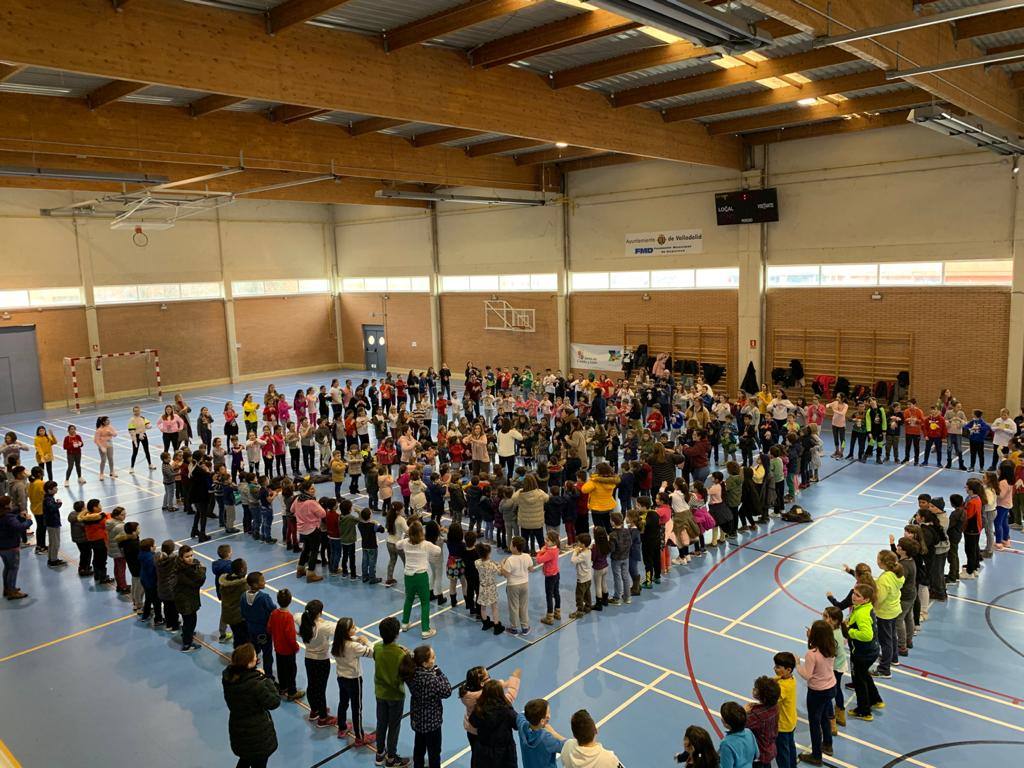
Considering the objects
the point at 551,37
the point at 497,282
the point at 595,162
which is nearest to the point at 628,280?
the point at 595,162

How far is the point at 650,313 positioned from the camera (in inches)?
1102

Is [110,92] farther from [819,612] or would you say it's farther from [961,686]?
[961,686]

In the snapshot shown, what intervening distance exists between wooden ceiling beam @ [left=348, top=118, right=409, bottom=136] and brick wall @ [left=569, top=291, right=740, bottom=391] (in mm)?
11963

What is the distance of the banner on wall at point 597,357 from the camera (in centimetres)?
2906

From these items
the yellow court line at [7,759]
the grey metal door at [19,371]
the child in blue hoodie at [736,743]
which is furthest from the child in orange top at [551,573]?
the grey metal door at [19,371]

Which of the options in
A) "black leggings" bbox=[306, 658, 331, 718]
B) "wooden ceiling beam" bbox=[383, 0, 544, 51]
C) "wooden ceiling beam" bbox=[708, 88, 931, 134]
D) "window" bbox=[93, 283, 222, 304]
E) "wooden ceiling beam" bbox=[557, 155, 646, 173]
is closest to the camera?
"black leggings" bbox=[306, 658, 331, 718]

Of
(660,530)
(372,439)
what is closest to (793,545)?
(660,530)

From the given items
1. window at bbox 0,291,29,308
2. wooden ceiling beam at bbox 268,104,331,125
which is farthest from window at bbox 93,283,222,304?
wooden ceiling beam at bbox 268,104,331,125

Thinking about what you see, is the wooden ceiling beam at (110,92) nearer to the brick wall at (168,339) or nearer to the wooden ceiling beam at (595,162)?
the wooden ceiling beam at (595,162)

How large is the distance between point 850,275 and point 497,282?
1487cm

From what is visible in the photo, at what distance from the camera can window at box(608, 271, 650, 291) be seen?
27984 mm

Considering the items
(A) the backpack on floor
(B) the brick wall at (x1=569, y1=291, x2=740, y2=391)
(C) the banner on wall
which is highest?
(B) the brick wall at (x1=569, y1=291, x2=740, y2=391)

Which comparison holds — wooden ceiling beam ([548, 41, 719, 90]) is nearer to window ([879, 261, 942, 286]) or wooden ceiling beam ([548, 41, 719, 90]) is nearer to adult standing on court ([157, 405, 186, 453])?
window ([879, 261, 942, 286])

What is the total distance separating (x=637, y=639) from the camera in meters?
10.1
